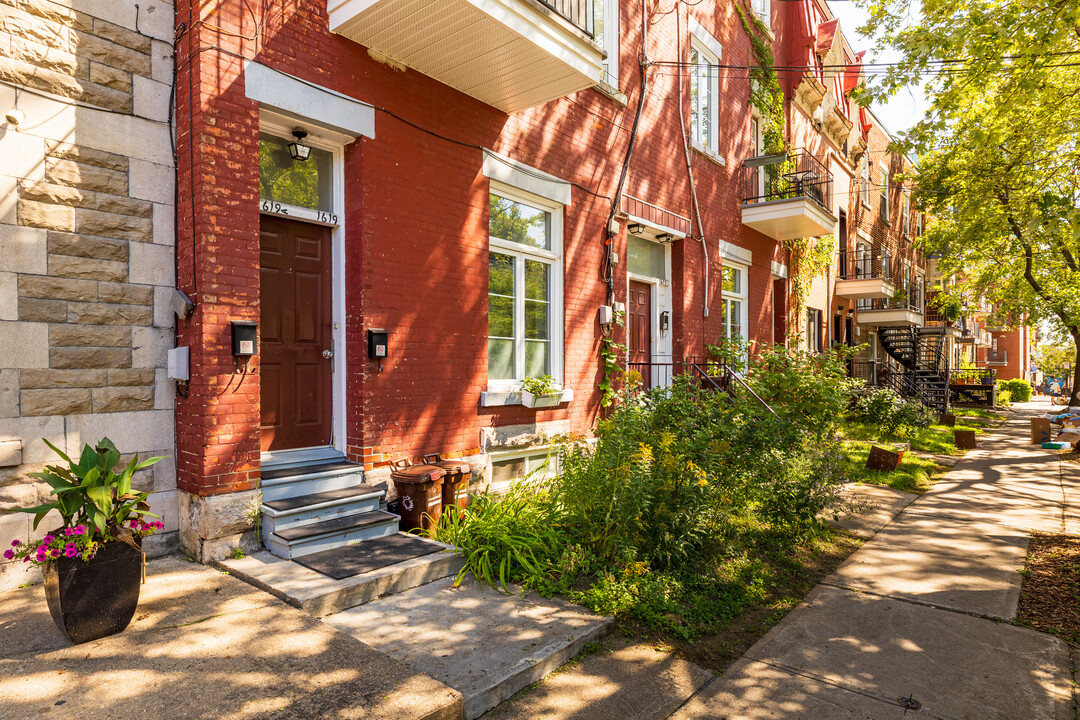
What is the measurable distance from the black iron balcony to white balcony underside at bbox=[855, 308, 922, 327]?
Result: 349 inches

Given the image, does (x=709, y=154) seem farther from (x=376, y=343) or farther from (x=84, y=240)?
(x=84, y=240)

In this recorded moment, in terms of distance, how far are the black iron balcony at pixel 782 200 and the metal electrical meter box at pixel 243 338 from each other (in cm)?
948

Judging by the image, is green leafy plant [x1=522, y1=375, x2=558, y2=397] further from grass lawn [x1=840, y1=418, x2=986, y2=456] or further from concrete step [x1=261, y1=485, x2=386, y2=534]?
grass lawn [x1=840, y1=418, x2=986, y2=456]

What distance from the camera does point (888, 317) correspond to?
836 inches

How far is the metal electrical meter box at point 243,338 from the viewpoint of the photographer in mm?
4902

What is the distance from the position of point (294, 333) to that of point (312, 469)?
1.24 m

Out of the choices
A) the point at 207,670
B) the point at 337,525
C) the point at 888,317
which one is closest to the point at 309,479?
the point at 337,525

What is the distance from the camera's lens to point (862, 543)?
645 cm

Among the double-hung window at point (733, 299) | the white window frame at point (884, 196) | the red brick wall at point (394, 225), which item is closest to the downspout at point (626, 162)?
the red brick wall at point (394, 225)

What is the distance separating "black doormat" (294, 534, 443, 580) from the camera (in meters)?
4.51

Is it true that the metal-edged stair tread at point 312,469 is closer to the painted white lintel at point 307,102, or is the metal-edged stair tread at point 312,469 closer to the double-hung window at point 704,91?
the painted white lintel at point 307,102

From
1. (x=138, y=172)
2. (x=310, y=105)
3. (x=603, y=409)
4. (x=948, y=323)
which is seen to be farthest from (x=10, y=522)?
(x=948, y=323)

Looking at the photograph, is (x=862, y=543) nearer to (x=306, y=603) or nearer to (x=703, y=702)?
(x=703, y=702)

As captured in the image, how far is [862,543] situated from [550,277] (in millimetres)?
4638
